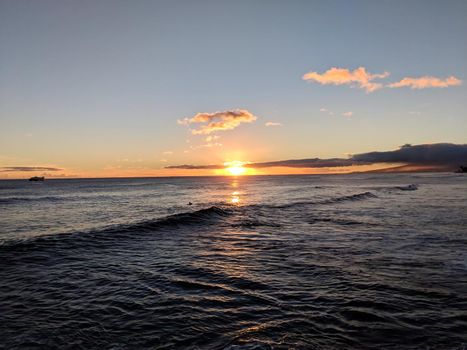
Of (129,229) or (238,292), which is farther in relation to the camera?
(129,229)

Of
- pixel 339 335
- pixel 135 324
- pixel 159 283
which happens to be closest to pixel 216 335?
pixel 135 324

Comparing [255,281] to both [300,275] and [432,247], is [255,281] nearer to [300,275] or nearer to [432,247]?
[300,275]

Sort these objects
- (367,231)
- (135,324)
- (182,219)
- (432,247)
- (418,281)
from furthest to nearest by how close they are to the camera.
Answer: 1. (182,219)
2. (367,231)
3. (432,247)
4. (418,281)
5. (135,324)

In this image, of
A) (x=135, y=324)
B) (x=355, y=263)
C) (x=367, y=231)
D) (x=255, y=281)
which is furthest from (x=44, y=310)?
(x=367, y=231)

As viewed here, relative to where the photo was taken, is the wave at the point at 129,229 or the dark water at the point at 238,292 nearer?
the dark water at the point at 238,292

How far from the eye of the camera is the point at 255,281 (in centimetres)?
1047

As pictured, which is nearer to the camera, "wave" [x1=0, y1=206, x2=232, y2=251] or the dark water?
the dark water

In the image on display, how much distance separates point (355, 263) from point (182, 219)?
15774 mm

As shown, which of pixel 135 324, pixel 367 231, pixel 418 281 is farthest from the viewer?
pixel 367 231

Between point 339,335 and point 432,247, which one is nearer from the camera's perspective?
point 339,335

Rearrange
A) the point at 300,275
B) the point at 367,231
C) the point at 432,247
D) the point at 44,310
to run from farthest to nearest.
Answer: the point at 367,231 → the point at 432,247 → the point at 300,275 → the point at 44,310

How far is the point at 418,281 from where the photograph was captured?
10.0m

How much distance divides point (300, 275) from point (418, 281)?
11.4 feet

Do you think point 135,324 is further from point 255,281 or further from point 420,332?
point 420,332
